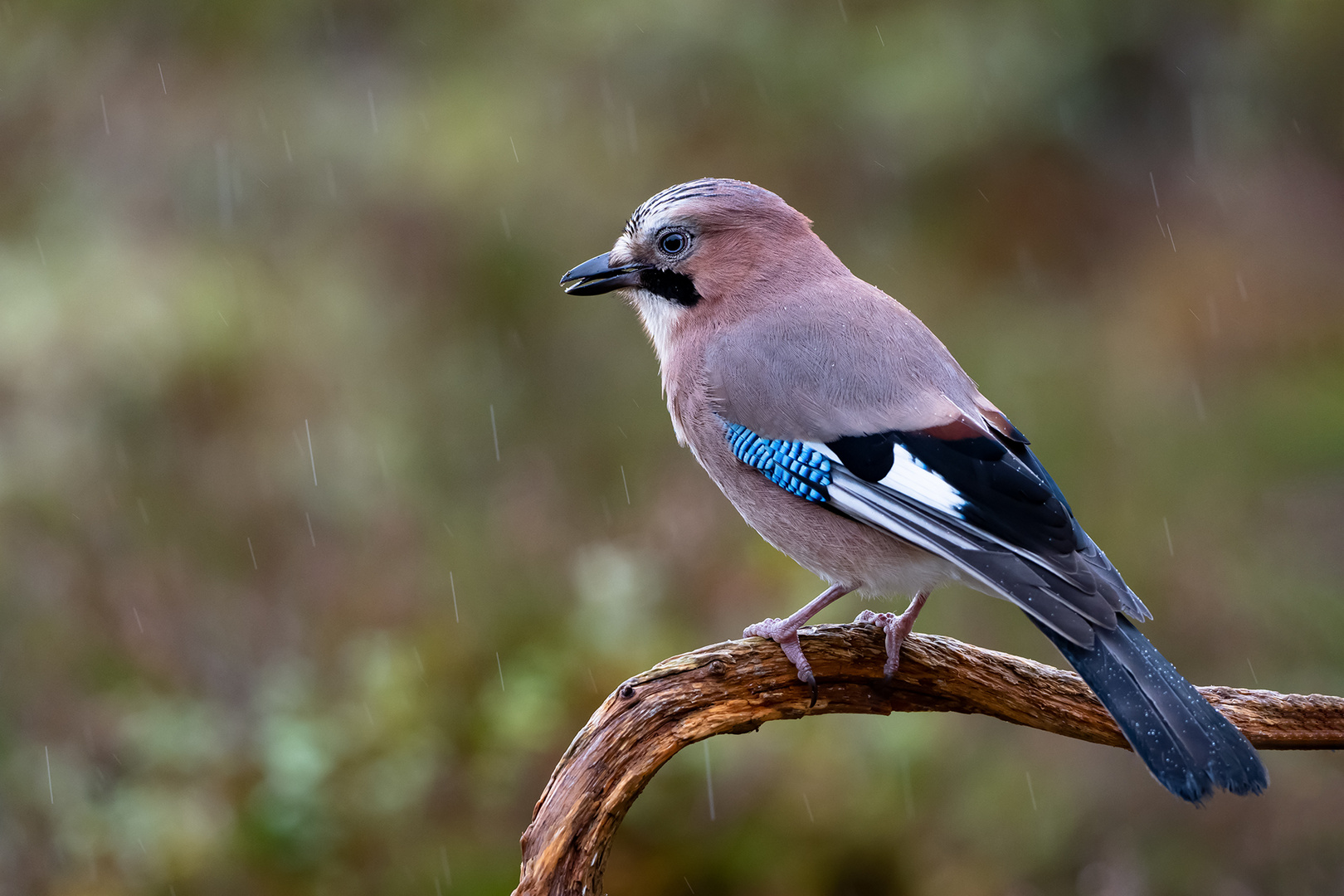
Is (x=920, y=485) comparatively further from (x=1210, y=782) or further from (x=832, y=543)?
(x=1210, y=782)

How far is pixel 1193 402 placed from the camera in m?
6.93

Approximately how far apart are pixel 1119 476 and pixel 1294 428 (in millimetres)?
1024

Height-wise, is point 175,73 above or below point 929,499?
above

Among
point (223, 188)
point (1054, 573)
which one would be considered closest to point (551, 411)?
point (223, 188)

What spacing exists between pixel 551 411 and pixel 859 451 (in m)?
4.11

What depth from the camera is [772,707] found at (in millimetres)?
2865

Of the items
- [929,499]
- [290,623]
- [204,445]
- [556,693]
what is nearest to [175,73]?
[204,445]

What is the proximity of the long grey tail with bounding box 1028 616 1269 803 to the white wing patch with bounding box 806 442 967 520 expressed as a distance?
0.32 metres

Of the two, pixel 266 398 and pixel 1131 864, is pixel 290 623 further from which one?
pixel 1131 864

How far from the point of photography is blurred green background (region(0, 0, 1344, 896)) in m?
4.18

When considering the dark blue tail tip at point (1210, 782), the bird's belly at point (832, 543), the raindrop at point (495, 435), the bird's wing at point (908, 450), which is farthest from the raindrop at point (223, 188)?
the dark blue tail tip at point (1210, 782)

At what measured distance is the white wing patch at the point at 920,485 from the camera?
2.77m

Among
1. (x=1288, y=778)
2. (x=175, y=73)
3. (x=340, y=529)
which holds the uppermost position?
(x=175, y=73)

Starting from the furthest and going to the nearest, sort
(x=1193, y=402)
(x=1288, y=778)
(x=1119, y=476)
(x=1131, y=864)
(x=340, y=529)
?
(x=1193, y=402), (x=1119, y=476), (x=340, y=529), (x=1288, y=778), (x=1131, y=864)
